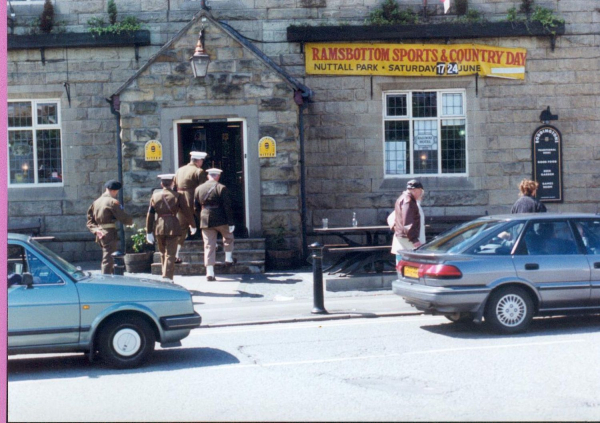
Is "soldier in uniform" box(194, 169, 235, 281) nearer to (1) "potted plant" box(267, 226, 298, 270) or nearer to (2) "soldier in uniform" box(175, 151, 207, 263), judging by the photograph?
(2) "soldier in uniform" box(175, 151, 207, 263)

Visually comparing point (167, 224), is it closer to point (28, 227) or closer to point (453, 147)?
point (28, 227)

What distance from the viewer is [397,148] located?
17344mm

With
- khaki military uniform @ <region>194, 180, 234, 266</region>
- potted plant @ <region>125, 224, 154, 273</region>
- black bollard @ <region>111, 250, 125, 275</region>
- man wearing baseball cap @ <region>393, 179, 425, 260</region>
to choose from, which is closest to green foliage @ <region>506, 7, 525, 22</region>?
man wearing baseball cap @ <region>393, 179, 425, 260</region>

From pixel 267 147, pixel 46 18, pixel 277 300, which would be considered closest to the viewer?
pixel 277 300

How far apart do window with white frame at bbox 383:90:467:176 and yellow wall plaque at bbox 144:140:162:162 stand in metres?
4.83

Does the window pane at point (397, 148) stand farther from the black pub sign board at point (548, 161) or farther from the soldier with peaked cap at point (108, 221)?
the soldier with peaked cap at point (108, 221)

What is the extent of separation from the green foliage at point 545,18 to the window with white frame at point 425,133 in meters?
2.13

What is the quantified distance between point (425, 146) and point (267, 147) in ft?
12.3

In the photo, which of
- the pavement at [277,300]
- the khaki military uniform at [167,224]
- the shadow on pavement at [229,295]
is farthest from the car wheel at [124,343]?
the khaki military uniform at [167,224]

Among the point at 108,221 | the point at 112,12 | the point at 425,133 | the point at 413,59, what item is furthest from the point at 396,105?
the point at 108,221

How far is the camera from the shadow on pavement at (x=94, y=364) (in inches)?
324

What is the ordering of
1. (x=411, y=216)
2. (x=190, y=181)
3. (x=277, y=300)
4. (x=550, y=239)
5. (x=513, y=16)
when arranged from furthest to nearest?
1. (x=513, y=16)
2. (x=190, y=181)
3. (x=277, y=300)
4. (x=411, y=216)
5. (x=550, y=239)

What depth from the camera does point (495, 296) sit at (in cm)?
978

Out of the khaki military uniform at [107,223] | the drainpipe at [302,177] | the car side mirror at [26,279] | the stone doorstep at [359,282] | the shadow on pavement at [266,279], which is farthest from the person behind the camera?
the drainpipe at [302,177]
